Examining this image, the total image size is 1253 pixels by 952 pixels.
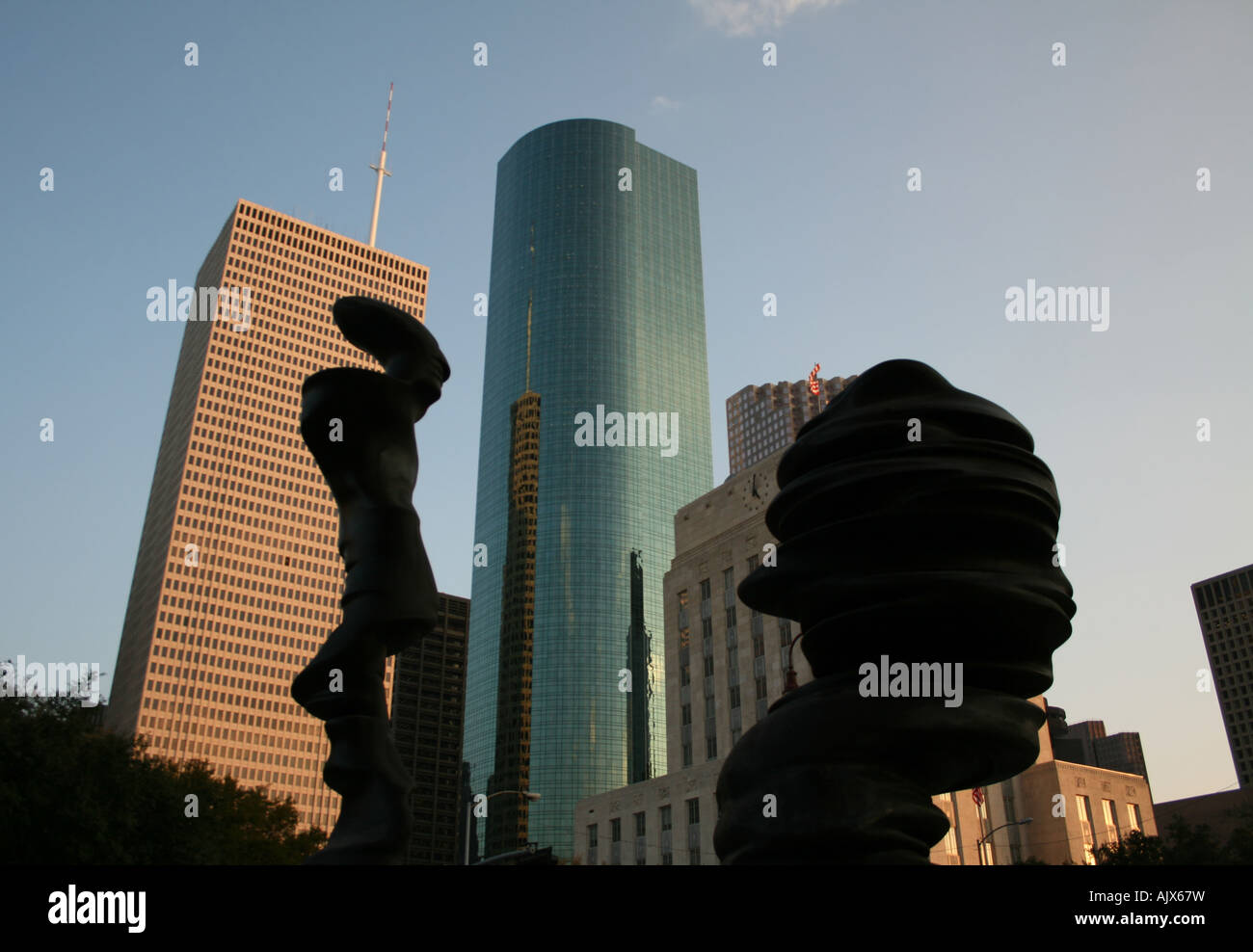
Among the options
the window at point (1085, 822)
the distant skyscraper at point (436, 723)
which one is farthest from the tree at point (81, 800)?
the distant skyscraper at point (436, 723)

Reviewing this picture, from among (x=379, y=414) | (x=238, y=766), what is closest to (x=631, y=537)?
(x=238, y=766)

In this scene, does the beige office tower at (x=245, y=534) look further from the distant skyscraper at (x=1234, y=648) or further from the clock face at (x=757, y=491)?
the distant skyscraper at (x=1234, y=648)

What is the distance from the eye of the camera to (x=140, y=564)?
4953 inches

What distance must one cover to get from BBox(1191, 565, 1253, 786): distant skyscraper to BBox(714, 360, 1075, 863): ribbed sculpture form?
438ft

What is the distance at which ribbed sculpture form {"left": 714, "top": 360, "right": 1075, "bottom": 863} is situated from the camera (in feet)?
21.5

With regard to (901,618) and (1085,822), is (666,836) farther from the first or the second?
(901,618)

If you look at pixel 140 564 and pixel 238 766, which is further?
pixel 140 564

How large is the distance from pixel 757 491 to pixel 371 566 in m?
57.0

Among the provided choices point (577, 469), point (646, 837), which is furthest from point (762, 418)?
point (646, 837)

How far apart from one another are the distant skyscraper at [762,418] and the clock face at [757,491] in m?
109

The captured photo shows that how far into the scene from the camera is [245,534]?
122 metres

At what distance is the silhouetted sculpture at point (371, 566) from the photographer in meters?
8.27

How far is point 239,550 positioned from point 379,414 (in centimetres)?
12029
